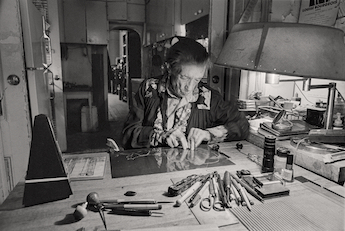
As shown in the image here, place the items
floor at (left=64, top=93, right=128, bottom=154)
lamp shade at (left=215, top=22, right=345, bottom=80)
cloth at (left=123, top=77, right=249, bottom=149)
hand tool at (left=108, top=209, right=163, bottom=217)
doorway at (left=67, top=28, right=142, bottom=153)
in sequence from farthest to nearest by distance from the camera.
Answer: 1. doorway at (left=67, top=28, right=142, bottom=153)
2. floor at (left=64, top=93, right=128, bottom=154)
3. cloth at (left=123, top=77, right=249, bottom=149)
4. hand tool at (left=108, top=209, right=163, bottom=217)
5. lamp shade at (left=215, top=22, right=345, bottom=80)

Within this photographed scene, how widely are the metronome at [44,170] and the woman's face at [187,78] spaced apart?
103cm

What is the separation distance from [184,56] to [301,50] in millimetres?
1103

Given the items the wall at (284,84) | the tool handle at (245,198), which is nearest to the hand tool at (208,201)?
the tool handle at (245,198)

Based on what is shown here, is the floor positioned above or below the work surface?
below

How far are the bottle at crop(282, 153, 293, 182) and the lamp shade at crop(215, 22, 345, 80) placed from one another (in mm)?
471

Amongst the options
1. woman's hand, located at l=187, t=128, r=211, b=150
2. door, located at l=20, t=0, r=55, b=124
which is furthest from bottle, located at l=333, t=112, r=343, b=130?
door, located at l=20, t=0, r=55, b=124

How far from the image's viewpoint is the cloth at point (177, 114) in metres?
1.70

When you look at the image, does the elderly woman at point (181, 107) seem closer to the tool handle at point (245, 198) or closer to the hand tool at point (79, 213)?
the tool handle at point (245, 198)

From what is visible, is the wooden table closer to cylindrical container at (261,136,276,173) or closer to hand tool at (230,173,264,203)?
cylindrical container at (261,136,276,173)

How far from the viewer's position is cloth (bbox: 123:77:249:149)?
170 centimetres

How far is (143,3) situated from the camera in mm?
5086

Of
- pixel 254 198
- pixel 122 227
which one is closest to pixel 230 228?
pixel 254 198

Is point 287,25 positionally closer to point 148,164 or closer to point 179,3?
point 148,164

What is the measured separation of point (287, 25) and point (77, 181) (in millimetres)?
977
